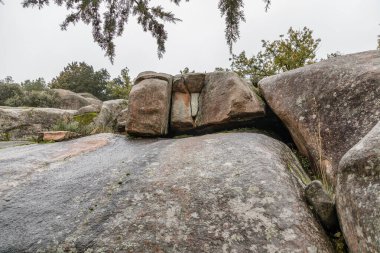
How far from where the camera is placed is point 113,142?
5938mm

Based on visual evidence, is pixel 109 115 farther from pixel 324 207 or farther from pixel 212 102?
pixel 324 207

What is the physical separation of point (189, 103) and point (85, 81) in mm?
22985

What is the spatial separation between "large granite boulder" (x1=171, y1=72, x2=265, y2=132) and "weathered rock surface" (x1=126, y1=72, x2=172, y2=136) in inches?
17.9

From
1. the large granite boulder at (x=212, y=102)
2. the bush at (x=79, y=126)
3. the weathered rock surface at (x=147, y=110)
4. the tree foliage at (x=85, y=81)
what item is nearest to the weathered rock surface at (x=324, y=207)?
the large granite boulder at (x=212, y=102)

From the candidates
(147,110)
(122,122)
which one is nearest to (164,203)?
(147,110)

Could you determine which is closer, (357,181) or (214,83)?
(357,181)

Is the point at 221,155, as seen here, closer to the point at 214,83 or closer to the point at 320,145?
the point at 320,145

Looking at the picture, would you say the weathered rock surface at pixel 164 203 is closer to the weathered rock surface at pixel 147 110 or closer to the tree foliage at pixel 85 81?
the weathered rock surface at pixel 147 110

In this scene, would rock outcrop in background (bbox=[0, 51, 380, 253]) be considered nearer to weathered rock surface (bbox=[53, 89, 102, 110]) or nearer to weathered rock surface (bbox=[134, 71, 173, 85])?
weathered rock surface (bbox=[134, 71, 173, 85])

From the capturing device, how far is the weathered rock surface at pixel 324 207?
2.93 metres

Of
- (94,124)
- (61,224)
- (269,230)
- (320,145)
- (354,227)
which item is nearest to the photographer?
(354,227)

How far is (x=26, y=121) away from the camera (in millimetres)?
9070

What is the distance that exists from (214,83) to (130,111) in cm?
190

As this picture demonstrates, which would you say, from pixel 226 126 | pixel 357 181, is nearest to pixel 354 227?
pixel 357 181
